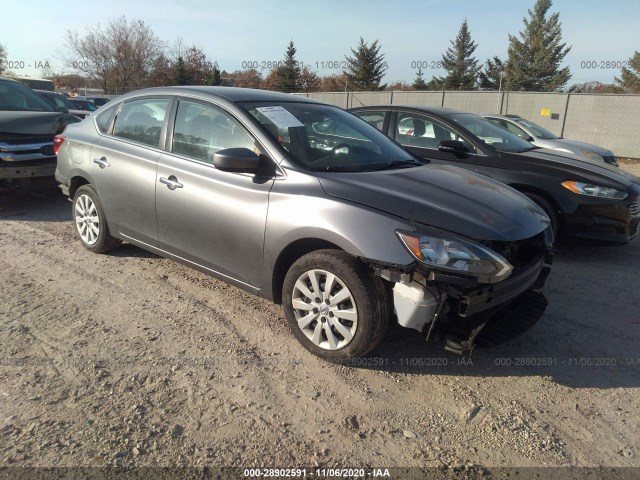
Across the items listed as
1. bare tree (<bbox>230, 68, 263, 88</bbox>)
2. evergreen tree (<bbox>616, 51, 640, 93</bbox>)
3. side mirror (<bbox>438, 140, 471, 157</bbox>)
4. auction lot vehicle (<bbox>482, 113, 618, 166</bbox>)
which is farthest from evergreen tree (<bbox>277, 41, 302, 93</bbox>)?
side mirror (<bbox>438, 140, 471, 157</bbox>)

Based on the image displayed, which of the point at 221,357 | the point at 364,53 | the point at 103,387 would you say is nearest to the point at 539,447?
the point at 221,357

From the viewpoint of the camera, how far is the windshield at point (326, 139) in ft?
11.5

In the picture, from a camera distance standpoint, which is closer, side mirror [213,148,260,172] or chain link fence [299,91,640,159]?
side mirror [213,148,260,172]

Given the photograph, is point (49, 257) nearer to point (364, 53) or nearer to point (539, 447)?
point (539, 447)

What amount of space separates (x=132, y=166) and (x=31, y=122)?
357 cm

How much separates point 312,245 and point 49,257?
324 cm

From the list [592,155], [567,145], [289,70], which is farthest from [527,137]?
[289,70]

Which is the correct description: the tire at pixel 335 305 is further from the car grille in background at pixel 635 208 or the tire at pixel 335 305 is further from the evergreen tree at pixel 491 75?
the evergreen tree at pixel 491 75

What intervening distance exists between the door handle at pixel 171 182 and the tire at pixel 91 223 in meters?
1.18

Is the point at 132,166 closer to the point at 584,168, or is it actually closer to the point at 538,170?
the point at 538,170

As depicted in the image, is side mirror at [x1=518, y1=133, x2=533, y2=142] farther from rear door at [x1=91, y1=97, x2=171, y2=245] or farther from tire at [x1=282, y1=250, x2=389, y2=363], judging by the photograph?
tire at [x1=282, y1=250, x2=389, y2=363]

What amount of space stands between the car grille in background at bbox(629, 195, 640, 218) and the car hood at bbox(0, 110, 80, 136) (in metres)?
7.65

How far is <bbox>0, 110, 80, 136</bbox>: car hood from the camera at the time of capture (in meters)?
6.37

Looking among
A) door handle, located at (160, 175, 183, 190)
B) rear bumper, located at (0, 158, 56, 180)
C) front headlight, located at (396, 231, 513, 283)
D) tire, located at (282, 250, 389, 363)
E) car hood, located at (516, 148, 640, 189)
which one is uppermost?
car hood, located at (516, 148, 640, 189)
